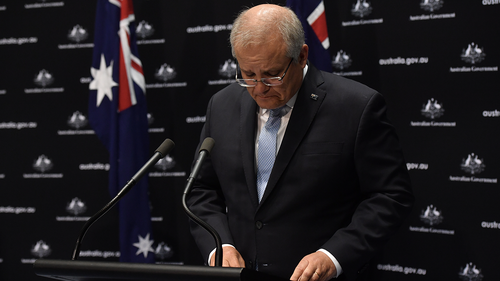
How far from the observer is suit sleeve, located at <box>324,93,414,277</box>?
5.94 ft

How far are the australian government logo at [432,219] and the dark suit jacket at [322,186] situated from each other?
3.78 ft

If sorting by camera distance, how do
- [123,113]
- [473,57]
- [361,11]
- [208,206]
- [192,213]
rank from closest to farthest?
1. [192,213]
2. [208,206]
3. [473,57]
4. [361,11]
5. [123,113]

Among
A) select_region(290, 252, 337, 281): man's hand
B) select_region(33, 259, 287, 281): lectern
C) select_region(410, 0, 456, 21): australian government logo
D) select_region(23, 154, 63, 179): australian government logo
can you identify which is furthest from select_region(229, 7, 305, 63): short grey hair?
select_region(23, 154, 63, 179): australian government logo

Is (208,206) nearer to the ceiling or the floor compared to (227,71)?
nearer to the floor

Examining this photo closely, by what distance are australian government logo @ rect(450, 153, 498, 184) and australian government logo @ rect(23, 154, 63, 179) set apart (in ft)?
9.78

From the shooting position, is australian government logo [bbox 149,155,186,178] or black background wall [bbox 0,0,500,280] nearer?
black background wall [bbox 0,0,500,280]

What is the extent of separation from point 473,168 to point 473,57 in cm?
67

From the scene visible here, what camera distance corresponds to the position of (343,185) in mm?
1919

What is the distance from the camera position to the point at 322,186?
189 centimetres

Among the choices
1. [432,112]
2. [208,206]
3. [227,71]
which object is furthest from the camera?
[227,71]

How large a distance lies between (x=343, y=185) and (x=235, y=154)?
0.48m

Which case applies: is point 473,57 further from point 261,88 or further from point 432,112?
point 261,88

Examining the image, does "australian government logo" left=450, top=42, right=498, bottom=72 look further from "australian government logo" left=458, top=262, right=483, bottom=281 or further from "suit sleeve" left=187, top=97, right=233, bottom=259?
"suit sleeve" left=187, top=97, right=233, bottom=259

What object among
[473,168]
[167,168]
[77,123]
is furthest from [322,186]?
[77,123]
